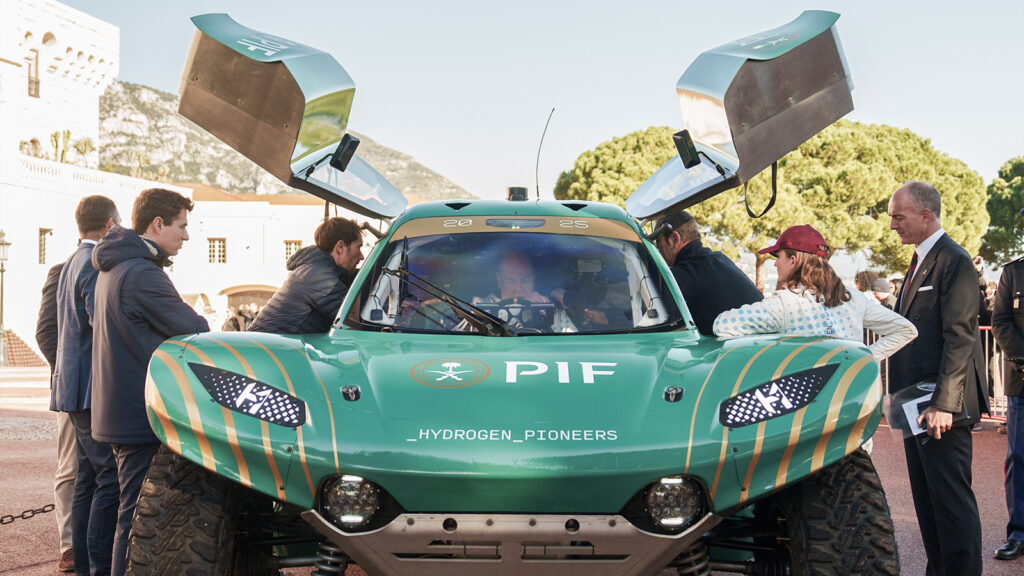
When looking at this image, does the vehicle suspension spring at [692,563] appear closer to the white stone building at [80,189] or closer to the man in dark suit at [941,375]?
the man in dark suit at [941,375]

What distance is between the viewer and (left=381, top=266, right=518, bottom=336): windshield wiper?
15.0ft

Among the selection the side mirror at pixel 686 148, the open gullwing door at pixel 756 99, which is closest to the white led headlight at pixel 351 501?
the open gullwing door at pixel 756 99

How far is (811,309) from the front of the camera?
4.97m

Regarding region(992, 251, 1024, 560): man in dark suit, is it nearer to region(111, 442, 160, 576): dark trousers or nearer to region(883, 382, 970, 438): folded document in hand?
region(883, 382, 970, 438): folded document in hand

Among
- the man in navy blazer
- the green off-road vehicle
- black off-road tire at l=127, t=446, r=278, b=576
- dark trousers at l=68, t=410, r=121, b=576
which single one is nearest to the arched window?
the man in navy blazer

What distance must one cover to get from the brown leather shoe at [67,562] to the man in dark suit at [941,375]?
4756mm

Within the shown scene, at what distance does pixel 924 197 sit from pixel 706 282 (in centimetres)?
141

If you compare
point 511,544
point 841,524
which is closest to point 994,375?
point 841,524

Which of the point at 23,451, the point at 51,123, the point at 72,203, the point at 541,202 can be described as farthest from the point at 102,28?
the point at 541,202

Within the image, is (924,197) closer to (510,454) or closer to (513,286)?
(513,286)

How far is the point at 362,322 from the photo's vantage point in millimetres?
4914

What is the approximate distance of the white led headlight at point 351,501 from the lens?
135 inches

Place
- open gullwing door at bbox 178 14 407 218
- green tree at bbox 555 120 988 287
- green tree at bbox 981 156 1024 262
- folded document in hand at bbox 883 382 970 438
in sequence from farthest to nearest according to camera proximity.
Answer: green tree at bbox 981 156 1024 262 < green tree at bbox 555 120 988 287 < open gullwing door at bbox 178 14 407 218 < folded document in hand at bbox 883 382 970 438

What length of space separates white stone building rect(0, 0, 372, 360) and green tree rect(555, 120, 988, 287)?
2299 cm
